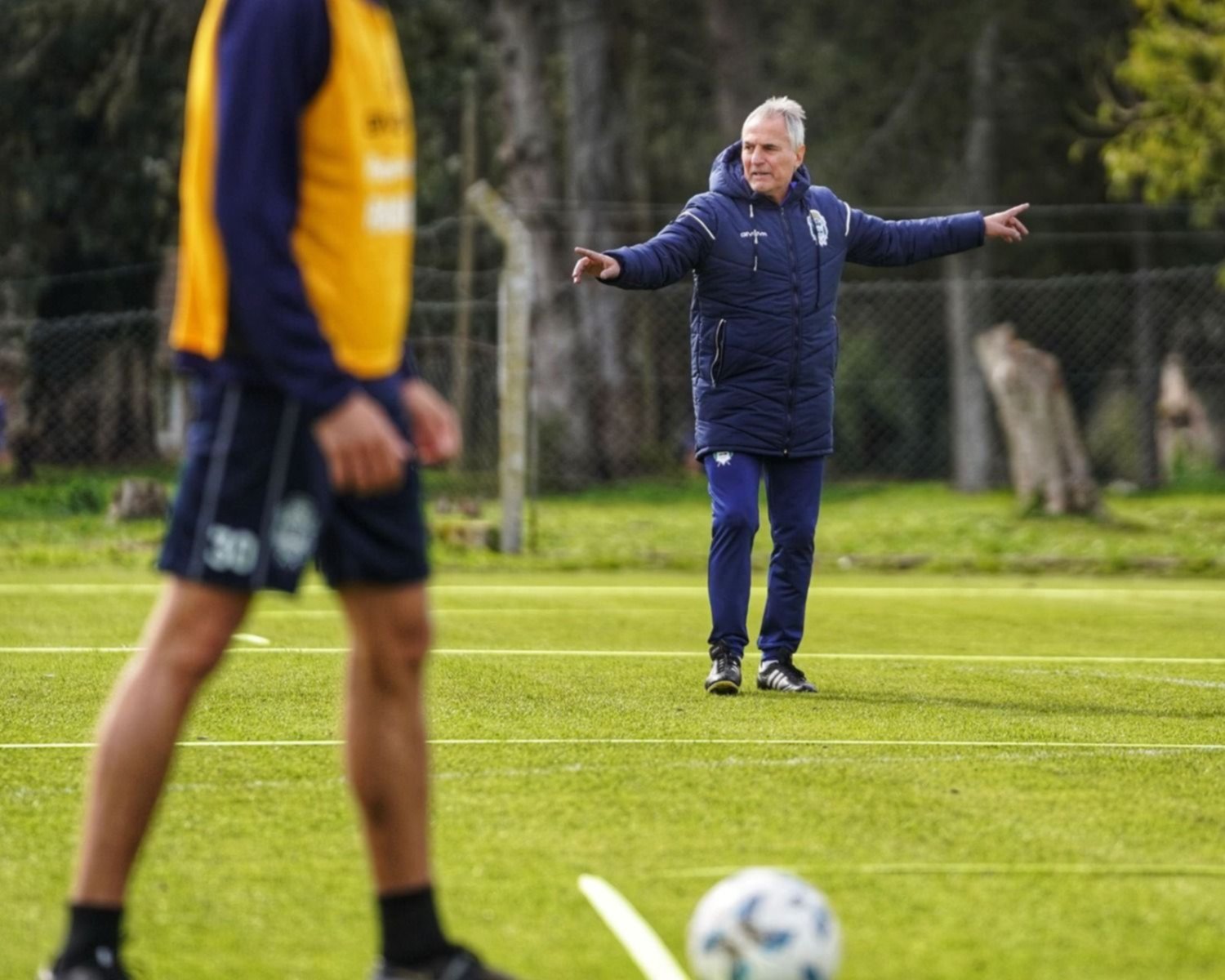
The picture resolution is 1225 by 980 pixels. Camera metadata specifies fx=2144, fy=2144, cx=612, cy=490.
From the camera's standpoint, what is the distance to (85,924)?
345 cm

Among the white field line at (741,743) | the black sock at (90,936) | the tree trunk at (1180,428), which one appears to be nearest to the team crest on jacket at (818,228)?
the white field line at (741,743)

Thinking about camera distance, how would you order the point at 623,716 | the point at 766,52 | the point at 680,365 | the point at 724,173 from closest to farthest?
the point at 623,716
the point at 724,173
the point at 680,365
the point at 766,52

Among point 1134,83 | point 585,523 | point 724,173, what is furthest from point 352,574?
point 1134,83

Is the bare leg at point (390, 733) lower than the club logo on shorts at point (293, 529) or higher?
lower

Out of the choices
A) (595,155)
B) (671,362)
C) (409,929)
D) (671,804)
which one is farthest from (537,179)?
(409,929)

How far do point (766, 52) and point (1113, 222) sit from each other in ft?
21.7

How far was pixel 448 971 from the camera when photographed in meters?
3.48

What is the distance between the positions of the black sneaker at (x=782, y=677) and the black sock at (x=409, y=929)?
4229 millimetres

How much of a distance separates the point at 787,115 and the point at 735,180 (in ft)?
1.04

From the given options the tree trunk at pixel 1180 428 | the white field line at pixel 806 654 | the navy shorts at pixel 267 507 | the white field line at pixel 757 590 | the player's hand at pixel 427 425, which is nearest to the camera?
the navy shorts at pixel 267 507

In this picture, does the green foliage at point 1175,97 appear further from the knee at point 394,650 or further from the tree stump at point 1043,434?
the knee at point 394,650

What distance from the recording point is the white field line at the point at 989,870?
4.46 m

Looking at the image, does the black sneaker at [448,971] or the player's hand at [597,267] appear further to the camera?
the player's hand at [597,267]

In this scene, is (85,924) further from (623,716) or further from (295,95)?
(623,716)
